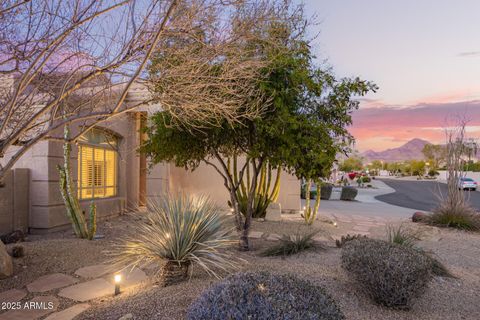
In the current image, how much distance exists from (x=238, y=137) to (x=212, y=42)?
7.44 feet

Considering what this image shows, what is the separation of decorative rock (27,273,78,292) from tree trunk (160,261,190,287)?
1.49 m

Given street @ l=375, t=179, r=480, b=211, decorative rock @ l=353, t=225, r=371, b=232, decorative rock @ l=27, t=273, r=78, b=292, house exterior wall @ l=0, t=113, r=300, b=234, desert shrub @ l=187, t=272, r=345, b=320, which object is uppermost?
house exterior wall @ l=0, t=113, r=300, b=234

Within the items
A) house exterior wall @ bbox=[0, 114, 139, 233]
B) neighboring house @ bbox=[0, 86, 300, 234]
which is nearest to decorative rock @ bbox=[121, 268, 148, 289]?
neighboring house @ bbox=[0, 86, 300, 234]

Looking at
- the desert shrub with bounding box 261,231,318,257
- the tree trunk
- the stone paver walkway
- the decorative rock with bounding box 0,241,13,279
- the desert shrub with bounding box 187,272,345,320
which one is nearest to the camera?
the desert shrub with bounding box 187,272,345,320

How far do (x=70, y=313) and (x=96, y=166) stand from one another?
24.4ft

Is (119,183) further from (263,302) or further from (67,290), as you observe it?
(263,302)

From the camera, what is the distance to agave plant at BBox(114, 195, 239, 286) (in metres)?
4.29

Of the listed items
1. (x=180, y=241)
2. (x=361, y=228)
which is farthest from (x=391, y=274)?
(x=361, y=228)

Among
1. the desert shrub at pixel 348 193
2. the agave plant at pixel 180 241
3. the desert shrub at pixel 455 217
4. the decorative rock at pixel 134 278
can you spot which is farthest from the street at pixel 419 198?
the decorative rock at pixel 134 278

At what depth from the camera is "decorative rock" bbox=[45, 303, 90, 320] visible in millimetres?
3744

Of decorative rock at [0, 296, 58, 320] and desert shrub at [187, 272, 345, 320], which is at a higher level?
desert shrub at [187, 272, 345, 320]

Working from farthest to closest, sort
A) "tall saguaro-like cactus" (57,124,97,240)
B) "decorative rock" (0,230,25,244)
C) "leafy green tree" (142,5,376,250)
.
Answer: "tall saguaro-like cactus" (57,124,97,240)
"decorative rock" (0,230,25,244)
"leafy green tree" (142,5,376,250)

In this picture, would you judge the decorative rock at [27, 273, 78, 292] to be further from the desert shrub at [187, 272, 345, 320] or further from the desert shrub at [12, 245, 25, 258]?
the desert shrub at [187, 272, 345, 320]

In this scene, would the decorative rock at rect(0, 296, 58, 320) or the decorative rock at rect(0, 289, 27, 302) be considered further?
the decorative rock at rect(0, 289, 27, 302)
